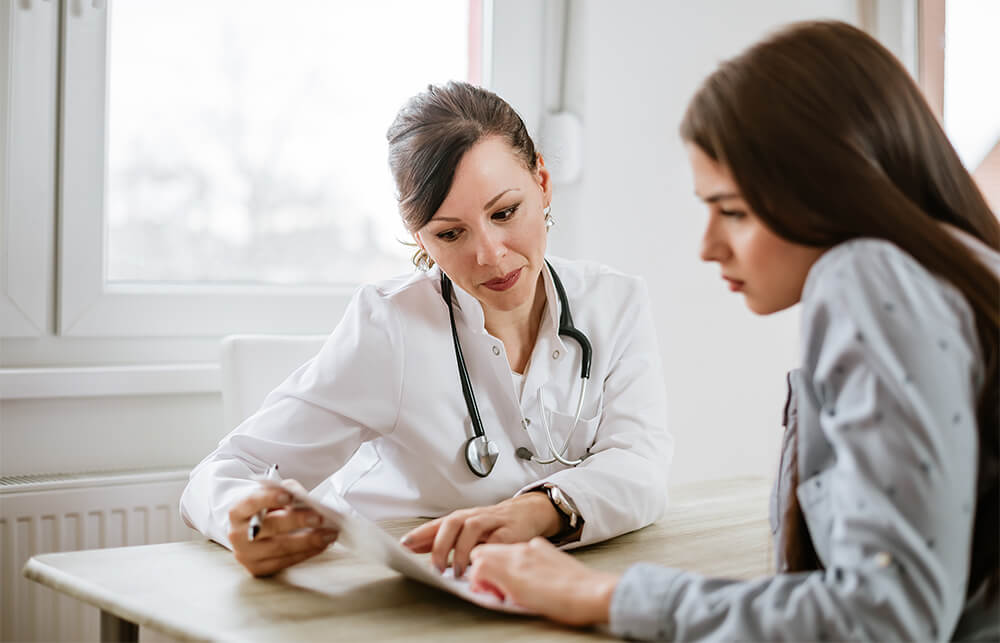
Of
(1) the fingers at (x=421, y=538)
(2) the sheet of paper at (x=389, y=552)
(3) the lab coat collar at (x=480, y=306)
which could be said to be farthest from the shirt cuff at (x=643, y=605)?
(3) the lab coat collar at (x=480, y=306)

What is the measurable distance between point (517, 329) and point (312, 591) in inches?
27.4

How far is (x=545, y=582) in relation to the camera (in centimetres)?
88

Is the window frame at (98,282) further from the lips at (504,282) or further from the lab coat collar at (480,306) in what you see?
the lips at (504,282)

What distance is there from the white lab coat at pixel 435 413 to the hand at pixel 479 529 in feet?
0.33

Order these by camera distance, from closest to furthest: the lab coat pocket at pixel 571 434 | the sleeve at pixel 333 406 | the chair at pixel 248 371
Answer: the sleeve at pixel 333 406 → the lab coat pocket at pixel 571 434 → the chair at pixel 248 371

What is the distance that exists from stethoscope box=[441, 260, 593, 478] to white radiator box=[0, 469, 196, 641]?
73 centimetres

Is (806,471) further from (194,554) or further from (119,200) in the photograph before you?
(119,200)

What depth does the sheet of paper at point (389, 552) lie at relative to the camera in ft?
2.94

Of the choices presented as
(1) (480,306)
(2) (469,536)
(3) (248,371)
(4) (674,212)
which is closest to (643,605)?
(2) (469,536)

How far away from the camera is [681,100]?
2.55 meters

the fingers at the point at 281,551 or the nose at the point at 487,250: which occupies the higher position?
the nose at the point at 487,250

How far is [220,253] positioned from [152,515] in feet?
1.93

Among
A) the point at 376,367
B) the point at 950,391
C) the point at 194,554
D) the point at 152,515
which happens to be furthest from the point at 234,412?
the point at 950,391

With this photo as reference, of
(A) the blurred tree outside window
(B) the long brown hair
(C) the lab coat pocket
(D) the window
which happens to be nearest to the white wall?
(D) the window
